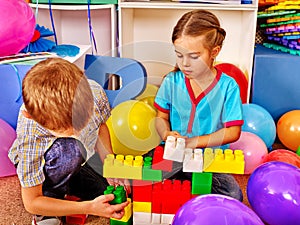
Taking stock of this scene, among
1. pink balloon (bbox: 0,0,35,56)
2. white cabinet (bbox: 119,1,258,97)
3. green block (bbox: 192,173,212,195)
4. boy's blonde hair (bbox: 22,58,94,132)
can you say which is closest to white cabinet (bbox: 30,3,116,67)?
white cabinet (bbox: 119,1,258,97)

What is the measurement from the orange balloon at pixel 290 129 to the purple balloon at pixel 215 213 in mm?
730

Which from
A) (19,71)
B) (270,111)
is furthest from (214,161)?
(270,111)

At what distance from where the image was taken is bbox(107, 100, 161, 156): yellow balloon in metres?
1.18

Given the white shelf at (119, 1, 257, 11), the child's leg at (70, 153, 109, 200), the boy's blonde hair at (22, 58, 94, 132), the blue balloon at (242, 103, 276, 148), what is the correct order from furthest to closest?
the white shelf at (119, 1, 257, 11)
the blue balloon at (242, 103, 276, 148)
the child's leg at (70, 153, 109, 200)
the boy's blonde hair at (22, 58, 94, 132)

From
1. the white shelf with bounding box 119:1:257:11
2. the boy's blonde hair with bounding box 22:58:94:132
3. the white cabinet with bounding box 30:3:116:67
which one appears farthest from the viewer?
the white cabinet with bounding box 30:3:116:67

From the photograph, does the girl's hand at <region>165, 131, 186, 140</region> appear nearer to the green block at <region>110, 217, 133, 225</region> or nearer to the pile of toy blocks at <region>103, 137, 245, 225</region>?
the pile of toy blocks at <region>103, 137, 245, 225</region>

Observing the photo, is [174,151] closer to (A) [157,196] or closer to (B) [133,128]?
(A) [157,196]

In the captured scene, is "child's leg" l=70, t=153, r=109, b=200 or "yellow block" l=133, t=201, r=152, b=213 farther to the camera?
"child's leg" l=70, t=153, r=109, b=200

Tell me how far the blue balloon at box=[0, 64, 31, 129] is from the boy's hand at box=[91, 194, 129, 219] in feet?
1.67

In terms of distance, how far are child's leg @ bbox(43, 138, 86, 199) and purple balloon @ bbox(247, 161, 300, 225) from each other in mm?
472

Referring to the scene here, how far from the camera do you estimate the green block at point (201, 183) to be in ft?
3.34

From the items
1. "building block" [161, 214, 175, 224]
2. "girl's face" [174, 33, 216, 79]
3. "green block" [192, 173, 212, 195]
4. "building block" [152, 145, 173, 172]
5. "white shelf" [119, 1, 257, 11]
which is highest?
"white shelf" [119, 1, 257, 11]

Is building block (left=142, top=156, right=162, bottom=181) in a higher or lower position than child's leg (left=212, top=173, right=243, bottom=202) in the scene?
higher

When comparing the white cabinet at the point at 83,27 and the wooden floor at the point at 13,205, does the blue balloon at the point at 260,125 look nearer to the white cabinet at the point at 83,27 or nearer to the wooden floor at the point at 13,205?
the wooden floor at the point at 13,205
